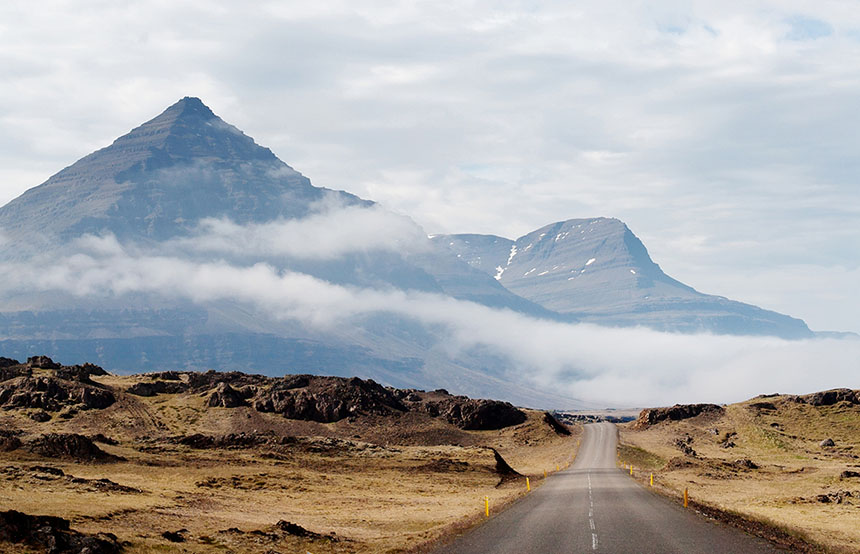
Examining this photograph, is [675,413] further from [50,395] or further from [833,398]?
[50,395]

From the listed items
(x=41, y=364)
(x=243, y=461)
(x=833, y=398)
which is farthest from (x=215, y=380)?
(x=833, y=398)

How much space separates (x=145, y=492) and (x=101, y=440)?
38636 mm

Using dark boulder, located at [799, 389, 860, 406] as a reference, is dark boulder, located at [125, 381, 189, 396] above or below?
below

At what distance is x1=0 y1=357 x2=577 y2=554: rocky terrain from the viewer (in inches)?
1633

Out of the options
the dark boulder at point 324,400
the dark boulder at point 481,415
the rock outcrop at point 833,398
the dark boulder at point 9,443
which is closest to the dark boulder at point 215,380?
the dark boulder at point 324,400

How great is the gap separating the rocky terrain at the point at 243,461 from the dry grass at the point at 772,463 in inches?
630

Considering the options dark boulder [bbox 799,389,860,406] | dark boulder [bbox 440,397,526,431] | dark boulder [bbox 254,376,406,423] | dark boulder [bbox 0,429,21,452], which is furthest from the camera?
dark boulder [bbox 799,389,860,406]

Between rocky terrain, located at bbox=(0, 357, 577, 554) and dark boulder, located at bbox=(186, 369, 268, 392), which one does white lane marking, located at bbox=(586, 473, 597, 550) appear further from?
dark boulder, located at bbox=(186, 369, 268, 392)

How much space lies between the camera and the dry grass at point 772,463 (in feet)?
181

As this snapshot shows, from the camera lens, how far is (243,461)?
85188mm

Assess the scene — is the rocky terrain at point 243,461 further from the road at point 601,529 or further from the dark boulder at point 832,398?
the dark boulder at point 832,398

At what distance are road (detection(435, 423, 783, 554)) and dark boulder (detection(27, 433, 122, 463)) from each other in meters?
40.6

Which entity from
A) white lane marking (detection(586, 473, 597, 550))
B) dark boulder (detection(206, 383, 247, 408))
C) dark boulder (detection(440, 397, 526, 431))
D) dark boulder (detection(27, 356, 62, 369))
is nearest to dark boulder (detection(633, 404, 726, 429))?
dark boulder (detection(440, 397, 526, 431))

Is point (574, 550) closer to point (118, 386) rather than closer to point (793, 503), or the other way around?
point (793, 503)
